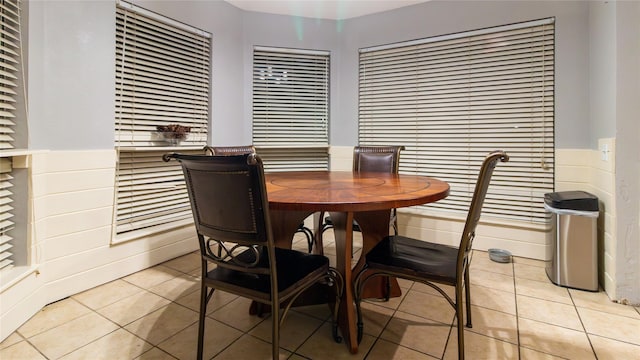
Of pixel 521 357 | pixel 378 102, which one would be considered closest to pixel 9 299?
pixel 521 357

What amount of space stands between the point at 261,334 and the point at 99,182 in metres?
1.71

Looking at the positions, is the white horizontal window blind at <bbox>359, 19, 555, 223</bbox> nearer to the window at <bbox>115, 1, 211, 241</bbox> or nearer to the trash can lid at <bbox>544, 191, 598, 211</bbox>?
the trash can lid at <bbox>544, 191, 598, 211</bbox>

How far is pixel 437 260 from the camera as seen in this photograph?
5.28 feet

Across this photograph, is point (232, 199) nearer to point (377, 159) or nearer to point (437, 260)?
point (437, 260)

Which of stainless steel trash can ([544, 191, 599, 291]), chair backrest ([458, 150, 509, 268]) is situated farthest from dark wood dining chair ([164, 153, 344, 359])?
stainless steel trash can ([544, 191, 599, 291])

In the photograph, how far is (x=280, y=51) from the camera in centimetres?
377

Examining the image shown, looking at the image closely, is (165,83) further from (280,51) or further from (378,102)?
(378,102)

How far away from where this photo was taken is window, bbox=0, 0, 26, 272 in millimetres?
1823

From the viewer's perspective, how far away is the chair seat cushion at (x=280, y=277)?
1.29 metres

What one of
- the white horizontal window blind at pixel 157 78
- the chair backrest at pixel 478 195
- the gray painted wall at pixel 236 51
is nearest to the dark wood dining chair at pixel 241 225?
the chair backrest at pixel 478 195

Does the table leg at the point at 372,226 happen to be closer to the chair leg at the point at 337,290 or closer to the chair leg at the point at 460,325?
the chair leg at the point at 337,290

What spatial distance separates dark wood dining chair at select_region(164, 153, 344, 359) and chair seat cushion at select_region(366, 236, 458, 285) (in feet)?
1.13

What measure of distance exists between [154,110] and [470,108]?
123 inches

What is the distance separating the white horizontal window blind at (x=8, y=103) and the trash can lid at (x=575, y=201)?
147 inches
